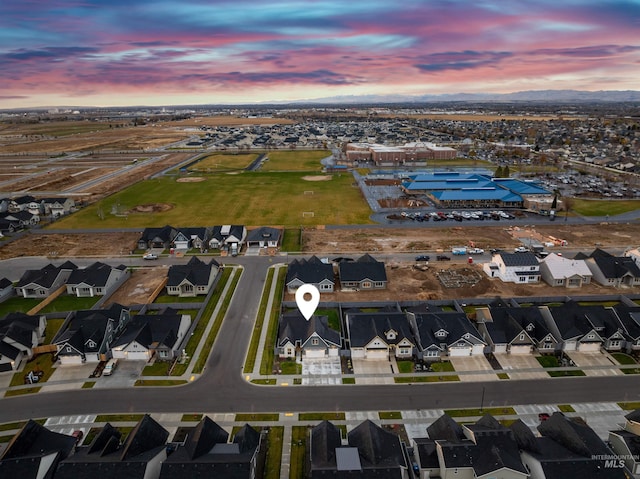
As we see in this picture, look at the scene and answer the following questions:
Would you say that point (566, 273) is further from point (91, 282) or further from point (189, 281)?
point (91, 282)

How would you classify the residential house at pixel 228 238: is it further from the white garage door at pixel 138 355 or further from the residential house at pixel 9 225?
the residential house at pixel 9 225

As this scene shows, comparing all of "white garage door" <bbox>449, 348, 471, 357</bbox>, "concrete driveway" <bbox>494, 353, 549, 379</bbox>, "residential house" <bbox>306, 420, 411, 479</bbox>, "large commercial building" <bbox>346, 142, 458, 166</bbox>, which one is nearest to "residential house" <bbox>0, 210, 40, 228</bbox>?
"residential house" <bbox>306, 420, 411, 479</bbox>

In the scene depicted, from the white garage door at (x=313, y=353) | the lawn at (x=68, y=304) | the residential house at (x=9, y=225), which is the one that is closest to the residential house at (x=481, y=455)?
the white garage door at (x=313, y=353)

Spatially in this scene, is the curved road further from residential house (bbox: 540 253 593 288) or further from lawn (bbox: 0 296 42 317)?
→ residential house (bbox: 540 253 593 288)

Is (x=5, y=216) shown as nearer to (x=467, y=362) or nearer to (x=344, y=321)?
(x=344, y=321)

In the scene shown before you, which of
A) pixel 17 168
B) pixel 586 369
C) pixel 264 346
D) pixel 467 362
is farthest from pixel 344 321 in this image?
pixel 17 168

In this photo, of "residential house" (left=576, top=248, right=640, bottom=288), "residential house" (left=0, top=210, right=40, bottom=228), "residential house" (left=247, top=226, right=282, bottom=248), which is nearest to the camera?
"residential house" (left=576, top=248, right=640, bottom=288)
